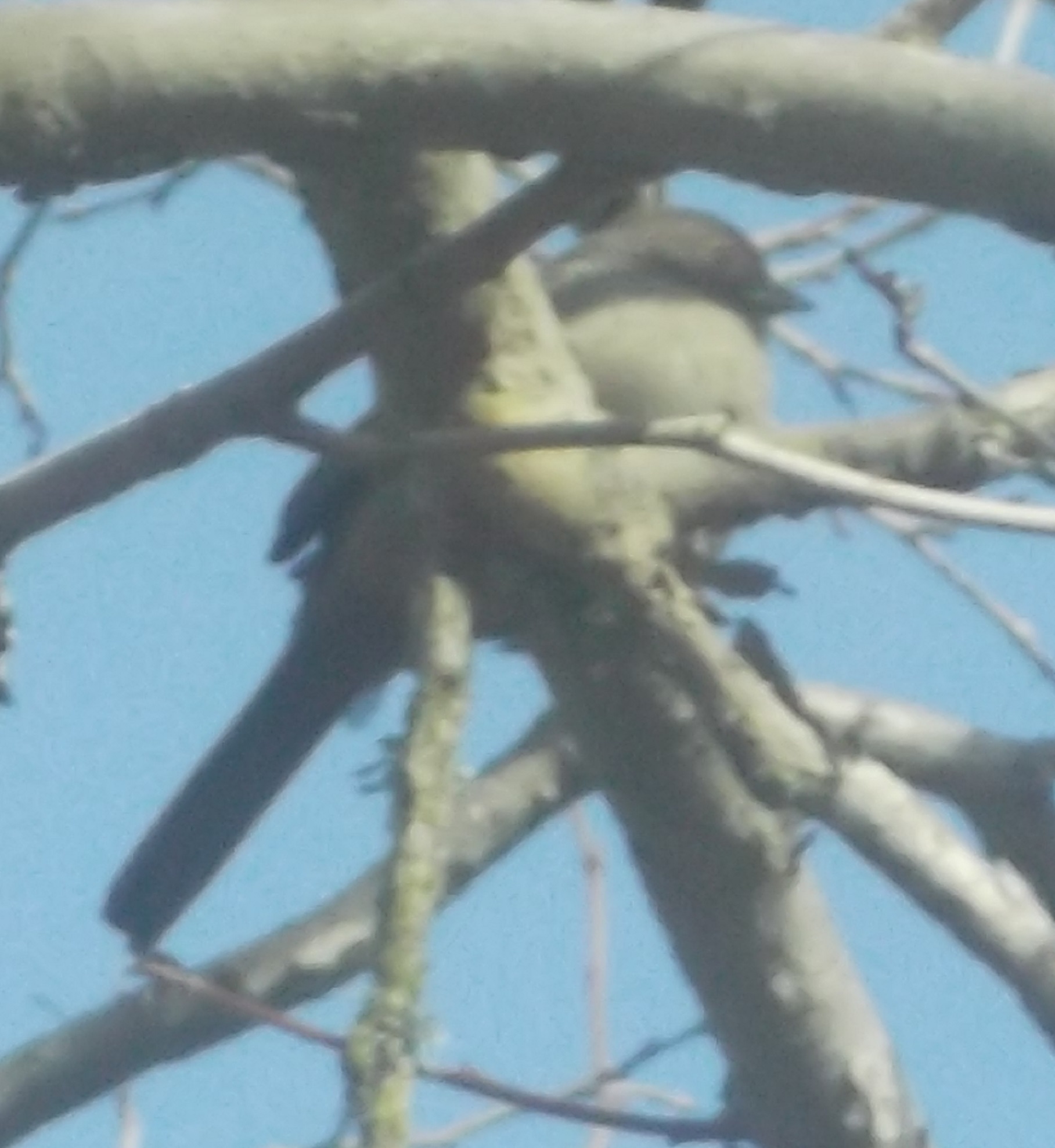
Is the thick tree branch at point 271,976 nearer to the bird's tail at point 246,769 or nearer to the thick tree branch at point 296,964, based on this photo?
the thick tree branch at point 296,964

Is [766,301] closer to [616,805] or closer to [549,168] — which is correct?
[616,805]

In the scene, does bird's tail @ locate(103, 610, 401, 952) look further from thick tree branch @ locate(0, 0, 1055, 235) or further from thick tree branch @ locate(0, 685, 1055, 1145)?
thick tree branch @ locate(0, 0, 1055, 235)

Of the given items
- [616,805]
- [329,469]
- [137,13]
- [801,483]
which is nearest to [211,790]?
[329,469]

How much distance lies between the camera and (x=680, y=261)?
11.7 feet

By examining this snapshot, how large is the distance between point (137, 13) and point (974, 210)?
478 millimetres

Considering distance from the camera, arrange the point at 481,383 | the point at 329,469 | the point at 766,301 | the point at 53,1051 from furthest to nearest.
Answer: the point at 766,301 → the point at 329,469 → the point at 53,1051 → the point at 481,383

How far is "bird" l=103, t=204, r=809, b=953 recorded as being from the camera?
237cm

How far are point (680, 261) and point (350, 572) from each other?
4.68 ft

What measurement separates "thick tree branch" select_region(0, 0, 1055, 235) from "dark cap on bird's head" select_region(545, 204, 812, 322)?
193 centimetres

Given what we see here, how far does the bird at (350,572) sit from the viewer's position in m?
2.37

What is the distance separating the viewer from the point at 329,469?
2494 millimetres

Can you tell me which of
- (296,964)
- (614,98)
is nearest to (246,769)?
(296,964)

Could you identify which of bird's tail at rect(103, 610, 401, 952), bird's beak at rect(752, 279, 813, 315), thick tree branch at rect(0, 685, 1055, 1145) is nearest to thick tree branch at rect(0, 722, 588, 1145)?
thick tree branch at rect(0, 685, 1055, 1145)

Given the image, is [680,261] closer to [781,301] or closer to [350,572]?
[781,301]
